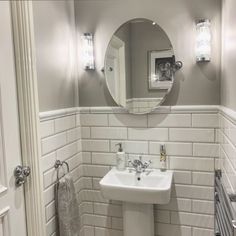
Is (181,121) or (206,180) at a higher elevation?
(181,121)

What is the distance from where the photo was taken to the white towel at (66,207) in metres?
1.66

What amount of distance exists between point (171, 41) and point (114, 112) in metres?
0.64

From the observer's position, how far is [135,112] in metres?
1.90

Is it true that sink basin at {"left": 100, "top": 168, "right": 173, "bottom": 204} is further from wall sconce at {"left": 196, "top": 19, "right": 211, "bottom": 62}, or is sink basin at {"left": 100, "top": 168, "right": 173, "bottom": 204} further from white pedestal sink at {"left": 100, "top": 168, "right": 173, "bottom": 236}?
wall sconce at {"left": 196, "top": 19, "right": 211, "bottom": 62}

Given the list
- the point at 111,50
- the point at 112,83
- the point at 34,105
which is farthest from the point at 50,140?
the point at 111,50

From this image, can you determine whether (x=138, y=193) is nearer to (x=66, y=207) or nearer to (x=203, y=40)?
(x=66, y=207)

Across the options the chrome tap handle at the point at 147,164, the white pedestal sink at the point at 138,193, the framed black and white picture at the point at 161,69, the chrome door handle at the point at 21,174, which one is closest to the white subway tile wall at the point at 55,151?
the chrome door handle at the point at 21,174

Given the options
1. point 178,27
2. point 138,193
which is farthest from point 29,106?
point 178,27

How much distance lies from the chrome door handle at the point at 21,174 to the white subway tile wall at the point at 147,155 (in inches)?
7.3

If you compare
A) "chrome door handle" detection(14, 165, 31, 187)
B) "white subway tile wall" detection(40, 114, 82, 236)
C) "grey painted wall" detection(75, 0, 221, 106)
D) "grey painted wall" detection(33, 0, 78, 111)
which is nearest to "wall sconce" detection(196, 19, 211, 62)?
"grey painted wall" detection(75, 0, 221, 106)

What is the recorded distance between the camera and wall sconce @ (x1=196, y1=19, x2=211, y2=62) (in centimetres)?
169

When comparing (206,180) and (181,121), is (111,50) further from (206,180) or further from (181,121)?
(206,180)

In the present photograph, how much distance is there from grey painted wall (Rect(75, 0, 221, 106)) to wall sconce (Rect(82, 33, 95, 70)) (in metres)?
0.04

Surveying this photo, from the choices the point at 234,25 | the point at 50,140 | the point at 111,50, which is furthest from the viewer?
the point at 111,50
